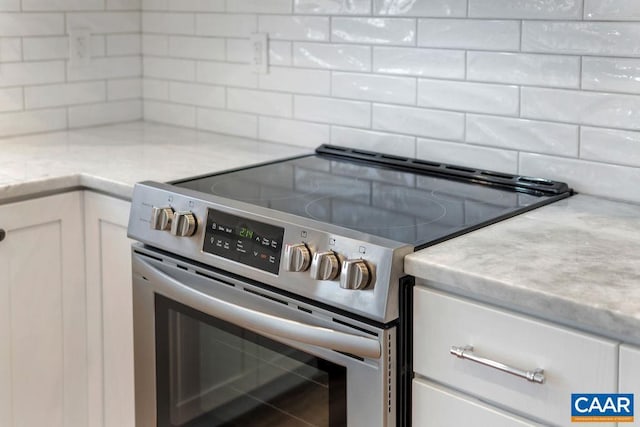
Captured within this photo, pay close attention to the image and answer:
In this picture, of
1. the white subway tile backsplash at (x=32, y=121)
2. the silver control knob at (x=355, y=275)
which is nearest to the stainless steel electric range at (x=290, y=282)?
the silver control knob at (x=355, y=275)

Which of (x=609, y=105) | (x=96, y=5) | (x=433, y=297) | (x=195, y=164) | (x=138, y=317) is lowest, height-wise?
(x=138, y=317)

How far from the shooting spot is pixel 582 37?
1.83 m

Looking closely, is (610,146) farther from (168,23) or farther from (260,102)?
(168,23)

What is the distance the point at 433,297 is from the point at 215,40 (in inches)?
56.7

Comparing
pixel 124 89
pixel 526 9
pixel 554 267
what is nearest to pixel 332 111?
pixel 526 9

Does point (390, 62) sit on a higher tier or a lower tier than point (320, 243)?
higher

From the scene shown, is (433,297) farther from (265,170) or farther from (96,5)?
(96,5)

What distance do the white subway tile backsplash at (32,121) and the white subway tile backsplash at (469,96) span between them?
3.89 ft

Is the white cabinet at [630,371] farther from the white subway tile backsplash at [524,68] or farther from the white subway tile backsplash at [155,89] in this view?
the white subway tile backsplash at [155,89]

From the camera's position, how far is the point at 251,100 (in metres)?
2.56

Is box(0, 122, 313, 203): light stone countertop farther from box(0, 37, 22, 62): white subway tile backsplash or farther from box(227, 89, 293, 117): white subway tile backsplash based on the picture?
box(0, 37, 22, 62): white subway tile backsplash

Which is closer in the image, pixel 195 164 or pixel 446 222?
pixel 446 222

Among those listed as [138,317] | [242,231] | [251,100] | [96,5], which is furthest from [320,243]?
[96,5]

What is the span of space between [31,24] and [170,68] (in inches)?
17.5
